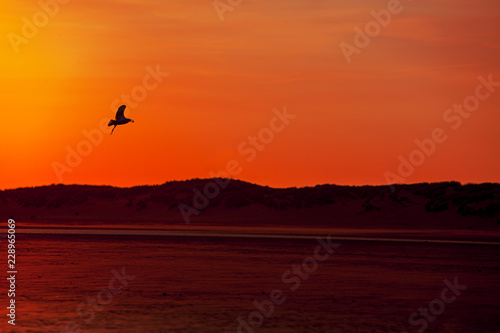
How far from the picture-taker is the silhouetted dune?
254 ft

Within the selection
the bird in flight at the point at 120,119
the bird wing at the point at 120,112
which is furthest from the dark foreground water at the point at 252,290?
the bird wing at the point at 120,112

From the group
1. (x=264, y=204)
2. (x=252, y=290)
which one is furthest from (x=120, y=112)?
(x=264, y=204)

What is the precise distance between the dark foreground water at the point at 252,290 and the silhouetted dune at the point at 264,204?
3410 cm

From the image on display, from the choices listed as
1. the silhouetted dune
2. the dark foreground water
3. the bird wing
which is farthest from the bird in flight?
the silhouetted dune

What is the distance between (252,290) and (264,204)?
73.4 meters

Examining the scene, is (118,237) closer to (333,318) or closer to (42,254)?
(42,254)

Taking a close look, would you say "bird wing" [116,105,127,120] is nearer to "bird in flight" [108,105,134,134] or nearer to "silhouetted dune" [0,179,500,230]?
"bird in flight" [108,105,134,134]

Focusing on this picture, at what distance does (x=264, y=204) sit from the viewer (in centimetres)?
10031

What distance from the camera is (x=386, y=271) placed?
33.0m

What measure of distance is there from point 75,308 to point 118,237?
30693 millimetres

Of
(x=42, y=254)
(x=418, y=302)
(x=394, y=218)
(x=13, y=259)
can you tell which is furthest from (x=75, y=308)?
(x=394, y=218)

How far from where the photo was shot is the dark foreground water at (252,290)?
21500mm

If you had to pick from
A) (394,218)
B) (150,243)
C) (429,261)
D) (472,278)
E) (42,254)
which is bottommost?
(472,278)

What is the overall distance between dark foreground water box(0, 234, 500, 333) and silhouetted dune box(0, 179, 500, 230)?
34.1 m
